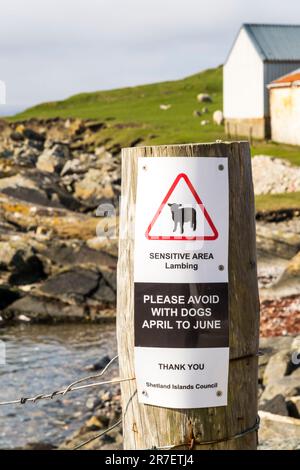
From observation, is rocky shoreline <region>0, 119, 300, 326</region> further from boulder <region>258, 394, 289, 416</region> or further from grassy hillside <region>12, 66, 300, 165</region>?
boulder <region>258, 394, 289, 416</region>

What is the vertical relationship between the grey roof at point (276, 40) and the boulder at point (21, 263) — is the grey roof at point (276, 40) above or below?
above

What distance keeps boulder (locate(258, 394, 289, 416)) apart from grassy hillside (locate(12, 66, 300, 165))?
36.5 m

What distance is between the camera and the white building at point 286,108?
55.7 metres

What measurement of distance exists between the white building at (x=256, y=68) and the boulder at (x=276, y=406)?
4788 cm

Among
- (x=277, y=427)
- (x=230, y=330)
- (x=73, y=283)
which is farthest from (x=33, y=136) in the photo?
(x=230, y=330)

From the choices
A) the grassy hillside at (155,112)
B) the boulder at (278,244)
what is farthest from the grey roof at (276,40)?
the boulder at (278,244)

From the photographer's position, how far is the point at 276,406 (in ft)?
43.1

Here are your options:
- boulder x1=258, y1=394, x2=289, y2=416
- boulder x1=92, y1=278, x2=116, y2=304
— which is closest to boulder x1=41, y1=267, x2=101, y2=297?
boulder x1=92, y1=278, x2=116, y2=304

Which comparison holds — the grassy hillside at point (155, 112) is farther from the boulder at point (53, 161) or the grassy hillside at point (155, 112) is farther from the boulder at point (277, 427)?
the boulder at point (277, 427)

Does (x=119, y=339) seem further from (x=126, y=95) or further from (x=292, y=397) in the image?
(x=126, y=95)

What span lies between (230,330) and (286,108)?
5322 cm

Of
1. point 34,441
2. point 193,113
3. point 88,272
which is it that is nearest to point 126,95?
point 193,113

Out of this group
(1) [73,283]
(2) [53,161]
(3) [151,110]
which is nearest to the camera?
(1) [73,283]

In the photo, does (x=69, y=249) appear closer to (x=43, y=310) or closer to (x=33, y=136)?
(x=43, y=310)
